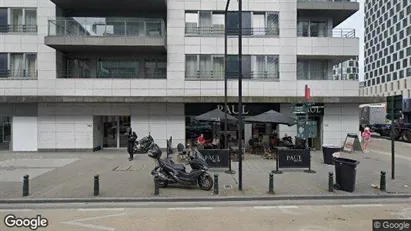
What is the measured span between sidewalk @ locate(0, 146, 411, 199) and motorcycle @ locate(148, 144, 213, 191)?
23 centimetres

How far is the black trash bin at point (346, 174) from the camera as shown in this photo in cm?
950

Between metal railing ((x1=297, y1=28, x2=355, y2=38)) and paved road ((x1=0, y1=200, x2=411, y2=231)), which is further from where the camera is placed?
metal railing ((x1=297, y1=28, x2=355, y2=38))

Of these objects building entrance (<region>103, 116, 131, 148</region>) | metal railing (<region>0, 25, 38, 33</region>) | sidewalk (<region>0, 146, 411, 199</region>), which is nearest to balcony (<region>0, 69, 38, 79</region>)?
metal railing (<region>0, 25, 38, 33</region>)

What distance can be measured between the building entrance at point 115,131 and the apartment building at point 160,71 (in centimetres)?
10

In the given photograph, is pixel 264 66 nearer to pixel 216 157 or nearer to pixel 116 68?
pixel 216 157

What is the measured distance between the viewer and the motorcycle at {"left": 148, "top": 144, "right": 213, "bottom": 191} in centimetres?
977

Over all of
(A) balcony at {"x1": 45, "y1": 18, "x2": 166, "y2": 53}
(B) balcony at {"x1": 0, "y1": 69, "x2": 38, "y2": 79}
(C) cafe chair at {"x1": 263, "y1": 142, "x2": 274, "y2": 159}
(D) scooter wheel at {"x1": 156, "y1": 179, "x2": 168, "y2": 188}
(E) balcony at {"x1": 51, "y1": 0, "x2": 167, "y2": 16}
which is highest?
(E) balcony at {"x1": 51, "y1": 0, "x2": 167, "y2": 16}

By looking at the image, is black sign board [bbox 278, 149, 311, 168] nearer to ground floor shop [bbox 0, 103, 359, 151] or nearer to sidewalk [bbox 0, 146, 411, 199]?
sidewalk [bbox 0, 146, 411, 199]

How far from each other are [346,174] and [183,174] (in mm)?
5147

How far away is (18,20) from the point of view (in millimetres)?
19625

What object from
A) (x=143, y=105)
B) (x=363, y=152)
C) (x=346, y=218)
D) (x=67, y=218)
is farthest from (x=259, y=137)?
(x=67, y=218)

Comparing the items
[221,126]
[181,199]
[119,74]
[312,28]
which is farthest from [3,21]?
[312,28]

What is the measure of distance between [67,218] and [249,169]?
7.85 m

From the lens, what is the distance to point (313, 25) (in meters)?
21.0
